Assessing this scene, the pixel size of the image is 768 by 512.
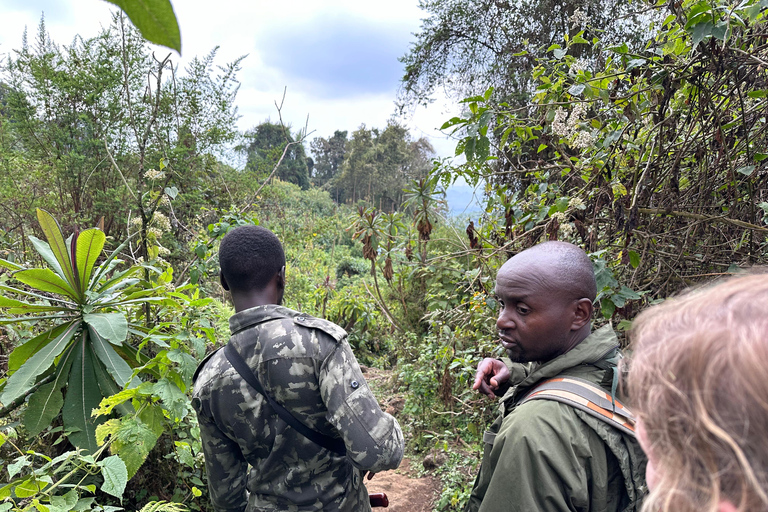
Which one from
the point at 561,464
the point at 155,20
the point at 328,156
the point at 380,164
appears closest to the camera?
the point at 155,20

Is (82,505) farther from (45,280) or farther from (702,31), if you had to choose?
(702,31)

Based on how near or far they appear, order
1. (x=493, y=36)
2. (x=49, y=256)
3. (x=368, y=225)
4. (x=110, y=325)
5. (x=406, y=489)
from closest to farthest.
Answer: (x=110, y=325)
(x=49, y=256)
(x=406, y=489)
(x=368, y=225)
(x=493, y=36)

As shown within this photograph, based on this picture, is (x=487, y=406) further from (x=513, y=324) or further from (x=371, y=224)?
(x=371, y=224)

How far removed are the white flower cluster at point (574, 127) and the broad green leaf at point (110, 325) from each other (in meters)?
2.18

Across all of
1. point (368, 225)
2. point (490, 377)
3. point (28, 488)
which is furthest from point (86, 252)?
point (368, 225)

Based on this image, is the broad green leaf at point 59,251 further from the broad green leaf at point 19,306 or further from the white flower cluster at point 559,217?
the white flower cluster at point 559,217

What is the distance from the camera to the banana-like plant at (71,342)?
196cm

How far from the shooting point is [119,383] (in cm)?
200

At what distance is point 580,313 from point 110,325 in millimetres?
1886

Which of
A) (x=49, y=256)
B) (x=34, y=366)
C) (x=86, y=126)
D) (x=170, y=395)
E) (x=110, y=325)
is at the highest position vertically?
(x=86, y=126)

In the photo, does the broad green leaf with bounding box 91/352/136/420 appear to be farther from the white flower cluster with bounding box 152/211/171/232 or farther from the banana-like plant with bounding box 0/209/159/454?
the white flower cluster with bounding box 152/211/171/232

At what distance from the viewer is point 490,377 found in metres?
1.54

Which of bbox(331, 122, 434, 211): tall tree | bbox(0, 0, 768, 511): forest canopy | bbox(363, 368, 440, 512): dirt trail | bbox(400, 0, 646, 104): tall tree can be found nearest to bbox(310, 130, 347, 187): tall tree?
bbox(331, 122, 434, 211): tall tree

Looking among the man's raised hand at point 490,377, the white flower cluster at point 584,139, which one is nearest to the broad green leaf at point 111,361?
the man's raised hand at point 490,377
